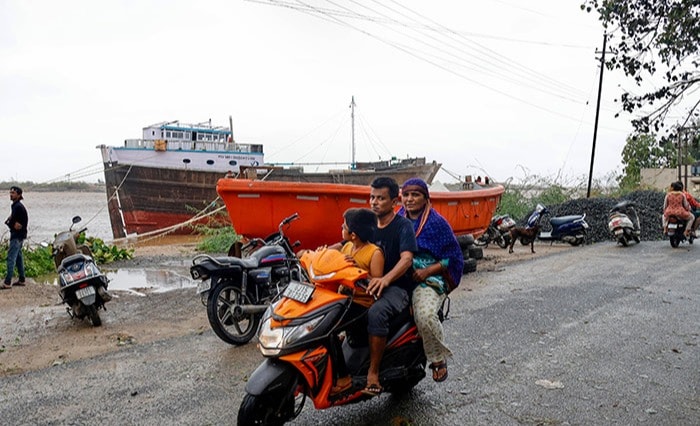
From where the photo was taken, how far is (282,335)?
3213 millimetres

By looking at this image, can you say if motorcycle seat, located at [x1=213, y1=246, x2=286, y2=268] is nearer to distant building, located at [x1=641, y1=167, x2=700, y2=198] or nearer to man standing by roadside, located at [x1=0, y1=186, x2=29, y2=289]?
man standing by roadside, located at [x1=0, y1=186, x2=29, y2=289]

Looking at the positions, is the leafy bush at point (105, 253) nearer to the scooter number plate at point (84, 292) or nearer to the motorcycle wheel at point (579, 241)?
the scooter number plate at point (84, 292)

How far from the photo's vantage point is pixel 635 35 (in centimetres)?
514

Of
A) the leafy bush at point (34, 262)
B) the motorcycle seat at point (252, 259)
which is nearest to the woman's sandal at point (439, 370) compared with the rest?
the motorcycle seat at point (252, 259)

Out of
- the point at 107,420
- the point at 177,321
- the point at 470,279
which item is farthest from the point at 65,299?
the point at 470,279

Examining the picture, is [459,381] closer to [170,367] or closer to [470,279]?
[170,367]

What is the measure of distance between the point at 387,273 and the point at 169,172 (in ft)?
79.2

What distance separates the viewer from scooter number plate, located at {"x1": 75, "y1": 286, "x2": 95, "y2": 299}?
6645 mm

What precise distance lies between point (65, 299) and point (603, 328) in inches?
241

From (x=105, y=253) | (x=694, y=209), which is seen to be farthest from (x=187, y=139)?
(x=694, y=209)

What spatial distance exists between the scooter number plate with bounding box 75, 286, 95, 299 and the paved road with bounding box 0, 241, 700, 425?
1302mm

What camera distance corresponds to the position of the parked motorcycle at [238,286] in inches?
224

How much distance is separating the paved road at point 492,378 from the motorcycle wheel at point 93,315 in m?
1.36

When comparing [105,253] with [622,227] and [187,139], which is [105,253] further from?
[187,139]
